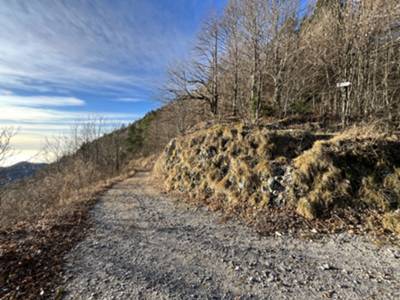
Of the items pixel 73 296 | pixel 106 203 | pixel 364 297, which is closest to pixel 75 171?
pixel 106 203

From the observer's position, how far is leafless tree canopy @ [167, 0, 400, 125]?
8.99 meters

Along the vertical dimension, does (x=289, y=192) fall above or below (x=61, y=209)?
above

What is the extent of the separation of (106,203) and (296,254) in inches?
233

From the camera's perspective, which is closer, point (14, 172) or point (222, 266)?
point (222, 266)

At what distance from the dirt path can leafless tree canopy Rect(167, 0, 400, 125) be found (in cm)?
577

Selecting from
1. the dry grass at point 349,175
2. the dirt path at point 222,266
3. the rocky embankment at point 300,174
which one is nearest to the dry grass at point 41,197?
the dirt path at point 222,266

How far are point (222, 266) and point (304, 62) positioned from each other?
1245cm

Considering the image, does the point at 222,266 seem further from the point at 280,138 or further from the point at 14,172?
the point at 14,172

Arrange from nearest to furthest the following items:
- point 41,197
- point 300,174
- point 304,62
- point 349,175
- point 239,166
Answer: point 349,175 → point 300,174 → point 239,166 → point 41,197 → point 304,62

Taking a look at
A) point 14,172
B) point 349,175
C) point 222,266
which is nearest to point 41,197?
point 14,172

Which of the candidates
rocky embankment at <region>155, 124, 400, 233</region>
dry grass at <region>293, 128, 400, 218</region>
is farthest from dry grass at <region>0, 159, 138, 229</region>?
dry grass at <region>293, 128, 400, 218</region>

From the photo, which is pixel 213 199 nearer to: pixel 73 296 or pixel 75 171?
pixel 73 296

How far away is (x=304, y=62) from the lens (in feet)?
41.2

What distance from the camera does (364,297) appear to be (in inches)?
103
